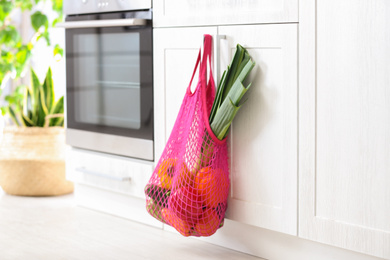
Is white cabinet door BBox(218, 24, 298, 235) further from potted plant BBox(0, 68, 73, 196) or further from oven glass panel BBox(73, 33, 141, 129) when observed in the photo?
potted plant BBox(0, 68, 73, 196)

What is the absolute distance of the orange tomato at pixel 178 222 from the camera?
190 centimetres

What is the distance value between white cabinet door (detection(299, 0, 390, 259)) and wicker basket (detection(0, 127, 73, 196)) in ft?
4.56

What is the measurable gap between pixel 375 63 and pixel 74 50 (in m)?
1.37

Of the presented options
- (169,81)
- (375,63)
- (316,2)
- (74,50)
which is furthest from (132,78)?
(375,63)

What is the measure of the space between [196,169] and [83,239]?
53cm

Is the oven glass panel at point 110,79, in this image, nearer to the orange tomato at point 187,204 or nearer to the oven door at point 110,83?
the oven door at point 110,83

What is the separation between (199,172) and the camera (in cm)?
187

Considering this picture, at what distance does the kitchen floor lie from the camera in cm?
196

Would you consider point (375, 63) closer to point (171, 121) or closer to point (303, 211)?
point (303, 211)

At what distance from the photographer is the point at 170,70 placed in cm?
211

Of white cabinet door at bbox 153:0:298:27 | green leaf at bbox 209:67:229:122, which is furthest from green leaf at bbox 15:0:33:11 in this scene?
green leaf at bbox 209:67:229:122

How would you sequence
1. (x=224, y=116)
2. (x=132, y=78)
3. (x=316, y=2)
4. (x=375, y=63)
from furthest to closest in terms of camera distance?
(x=132, y=78)
(x=224, y=116)
(x=316, y=2)
(x=375, y=63)

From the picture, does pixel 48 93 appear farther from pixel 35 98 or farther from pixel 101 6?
pixel 101 6

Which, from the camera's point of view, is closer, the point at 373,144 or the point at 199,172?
the point at 373,144
